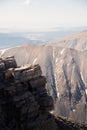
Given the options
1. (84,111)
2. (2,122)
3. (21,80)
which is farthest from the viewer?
(84,111)

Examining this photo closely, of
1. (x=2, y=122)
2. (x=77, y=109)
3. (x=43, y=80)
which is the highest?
(x=43, y=80)

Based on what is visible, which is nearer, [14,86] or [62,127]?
[14,86]

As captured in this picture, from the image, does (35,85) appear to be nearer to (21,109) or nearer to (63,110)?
(21,109)

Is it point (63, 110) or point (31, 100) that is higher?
point (31, 100)

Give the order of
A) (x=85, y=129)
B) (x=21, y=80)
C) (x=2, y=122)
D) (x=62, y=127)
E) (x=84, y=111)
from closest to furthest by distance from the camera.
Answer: (x=2, y=122) < (x=21, y=80) < (x=62, y=127) < (x=85, y=129) < (x=84, y=111)

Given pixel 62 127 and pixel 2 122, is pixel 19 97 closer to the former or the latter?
pixel 2 122

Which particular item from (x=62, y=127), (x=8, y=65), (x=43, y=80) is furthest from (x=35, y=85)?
(x=62, y=127)
